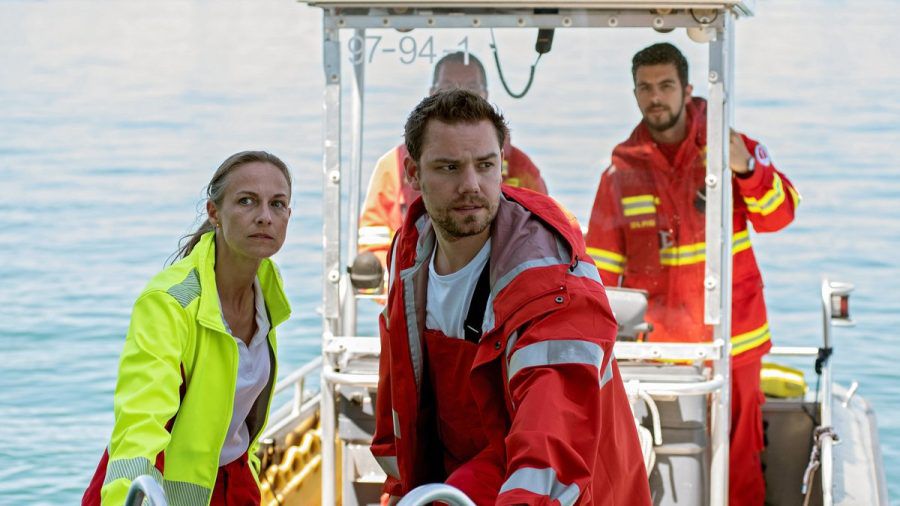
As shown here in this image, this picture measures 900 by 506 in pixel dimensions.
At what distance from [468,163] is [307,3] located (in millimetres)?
1902

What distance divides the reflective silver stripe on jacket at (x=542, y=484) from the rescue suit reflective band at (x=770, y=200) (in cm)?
261

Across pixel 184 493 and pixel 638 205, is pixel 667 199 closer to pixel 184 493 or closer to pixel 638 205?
pixel 638 205

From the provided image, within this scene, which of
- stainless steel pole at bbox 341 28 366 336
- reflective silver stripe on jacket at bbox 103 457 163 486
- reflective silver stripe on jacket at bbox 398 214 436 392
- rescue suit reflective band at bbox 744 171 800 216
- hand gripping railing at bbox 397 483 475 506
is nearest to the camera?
hand gripping railing at bbox 397 483 475 506

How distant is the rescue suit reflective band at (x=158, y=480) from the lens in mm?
3352

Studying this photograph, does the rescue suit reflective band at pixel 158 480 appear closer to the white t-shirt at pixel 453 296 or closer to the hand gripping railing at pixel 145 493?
the hand gripping railing at pixel 145 493

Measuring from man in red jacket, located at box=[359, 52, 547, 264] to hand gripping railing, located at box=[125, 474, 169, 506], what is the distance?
235 cm

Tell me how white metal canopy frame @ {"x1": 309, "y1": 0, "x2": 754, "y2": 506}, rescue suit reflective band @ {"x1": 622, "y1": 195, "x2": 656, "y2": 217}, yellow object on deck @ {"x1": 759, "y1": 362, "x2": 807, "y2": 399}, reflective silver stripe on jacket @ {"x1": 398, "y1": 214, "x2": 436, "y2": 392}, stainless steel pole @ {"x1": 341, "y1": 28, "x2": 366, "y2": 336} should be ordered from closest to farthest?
reflective silver stripe on jacket @ {"x1": 398, "y1": 214, "x2": 436, "y2": 392}
white metal canopy frame @ {"x1": 309, "y1": 0, "x2": 754, "y2": 506}
rescue suit reflective band @ {"x1": 622, "y1": 195, "x2": 656, "y2": 217}
stainless steel pole @ {"x1": 341, "y1": 28, "x2": 366, "y2": 336}
yellow object on deck @ {"x1": 759, "y1": 362, "x2": 807, "y2": 399}

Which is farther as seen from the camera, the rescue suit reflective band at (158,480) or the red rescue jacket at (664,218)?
the red rescue jacket at (664,218)

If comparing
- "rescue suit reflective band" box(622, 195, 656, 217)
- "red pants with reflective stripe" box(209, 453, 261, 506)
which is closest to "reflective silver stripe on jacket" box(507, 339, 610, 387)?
"red pants with reflective stripe" box(209, 453, 261, 506)

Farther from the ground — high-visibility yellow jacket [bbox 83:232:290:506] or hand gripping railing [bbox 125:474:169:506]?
high-visibility yellow jacket [bbox 83:232:290:506]

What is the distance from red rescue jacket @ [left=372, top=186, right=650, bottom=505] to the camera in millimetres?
3164

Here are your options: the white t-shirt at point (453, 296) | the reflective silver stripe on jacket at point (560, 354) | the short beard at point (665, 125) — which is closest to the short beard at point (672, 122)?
the short beard at point (665, 125)

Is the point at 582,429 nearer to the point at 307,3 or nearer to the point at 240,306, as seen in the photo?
the point at 240,306

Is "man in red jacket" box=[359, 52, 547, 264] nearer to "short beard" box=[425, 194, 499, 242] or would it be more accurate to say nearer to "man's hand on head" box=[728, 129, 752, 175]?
"man's hand on head" box=[728, 129, 752, 175]
